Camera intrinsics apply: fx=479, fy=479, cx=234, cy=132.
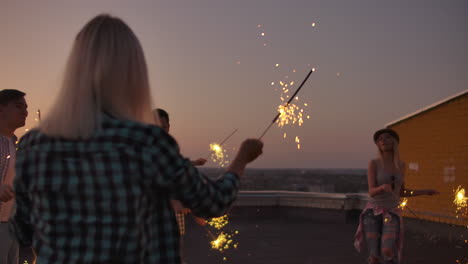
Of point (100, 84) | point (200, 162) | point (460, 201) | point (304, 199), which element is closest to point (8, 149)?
point (200, 162)

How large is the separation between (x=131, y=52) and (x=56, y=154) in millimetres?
513

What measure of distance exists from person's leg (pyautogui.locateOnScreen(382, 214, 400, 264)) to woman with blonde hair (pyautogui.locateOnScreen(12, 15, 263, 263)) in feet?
15.0

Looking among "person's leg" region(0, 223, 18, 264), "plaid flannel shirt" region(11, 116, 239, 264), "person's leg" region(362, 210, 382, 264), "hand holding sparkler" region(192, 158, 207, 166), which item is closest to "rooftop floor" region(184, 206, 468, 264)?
"person's leg" region(362, 210, 382, 264)

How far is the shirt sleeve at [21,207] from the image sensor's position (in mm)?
1951

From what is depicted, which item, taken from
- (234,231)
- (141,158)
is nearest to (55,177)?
(141,158)

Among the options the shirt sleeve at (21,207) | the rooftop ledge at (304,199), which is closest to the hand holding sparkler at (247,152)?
the shirt sleeve at (21,207)

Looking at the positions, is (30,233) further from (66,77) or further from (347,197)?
(347,197)

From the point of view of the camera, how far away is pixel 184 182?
1.87 meters

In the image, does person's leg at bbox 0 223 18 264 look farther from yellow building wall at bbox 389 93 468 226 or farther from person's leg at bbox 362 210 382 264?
yellow building wall at bbox 389 93 468 226

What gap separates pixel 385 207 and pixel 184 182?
4897 mm

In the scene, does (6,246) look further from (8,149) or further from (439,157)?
(439,157)

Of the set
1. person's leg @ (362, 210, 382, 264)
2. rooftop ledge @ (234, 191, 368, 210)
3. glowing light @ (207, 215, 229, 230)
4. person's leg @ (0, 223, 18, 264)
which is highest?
person's leg @ (0, 223, 18, 264)

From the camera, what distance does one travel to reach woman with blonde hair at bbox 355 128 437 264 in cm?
606

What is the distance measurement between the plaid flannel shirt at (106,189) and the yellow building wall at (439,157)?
12.6 meters
